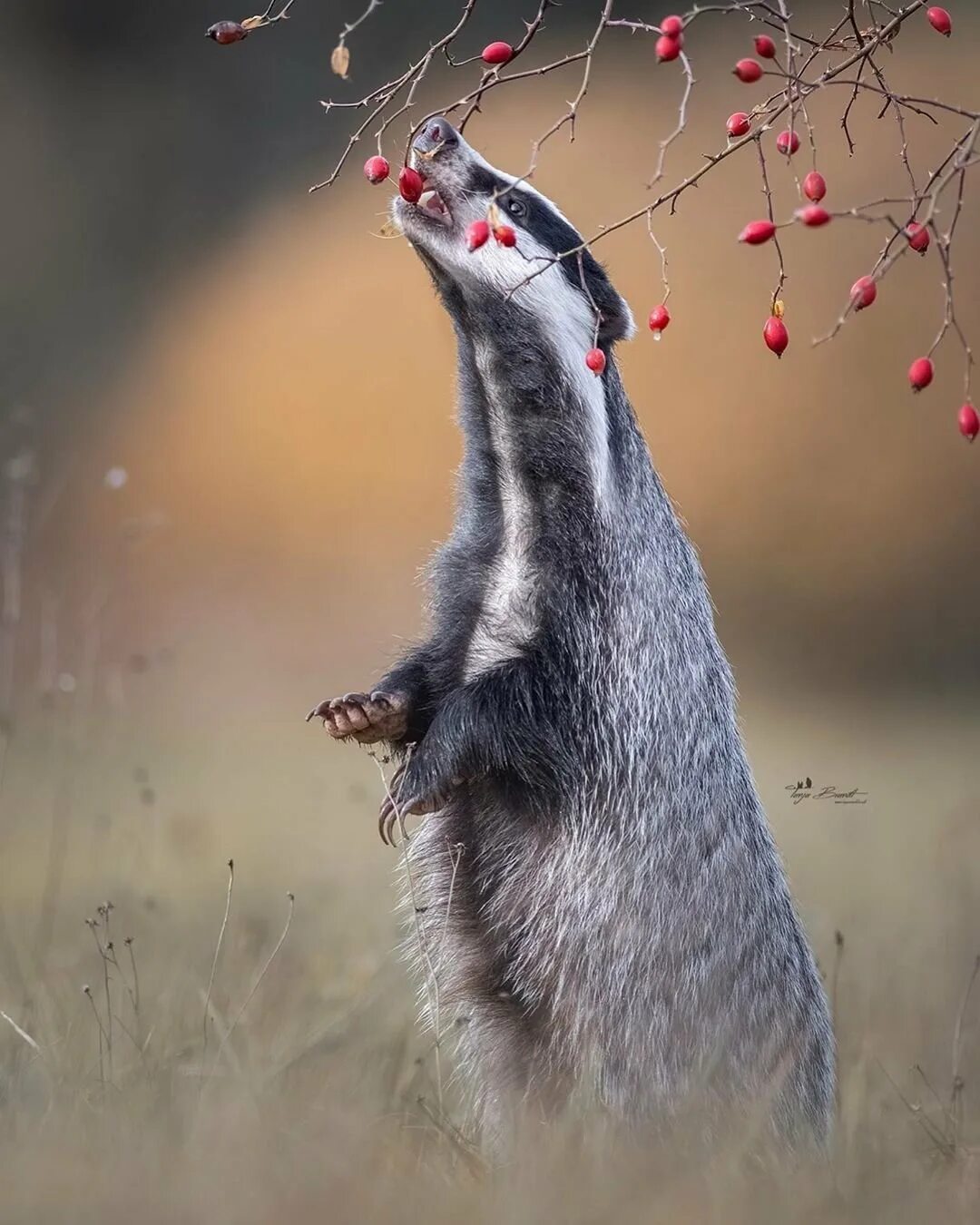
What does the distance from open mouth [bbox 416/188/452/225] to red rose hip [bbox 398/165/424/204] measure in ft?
0.74

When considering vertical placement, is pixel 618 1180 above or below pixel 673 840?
below

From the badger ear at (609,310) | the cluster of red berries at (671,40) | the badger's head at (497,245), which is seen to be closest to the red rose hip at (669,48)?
the cluster of red berries at (671,40)

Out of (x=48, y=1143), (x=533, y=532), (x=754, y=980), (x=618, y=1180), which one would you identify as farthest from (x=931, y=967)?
(x=48, y=1143)

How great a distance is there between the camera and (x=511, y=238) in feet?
6.35

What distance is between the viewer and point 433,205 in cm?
250

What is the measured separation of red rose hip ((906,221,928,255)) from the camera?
1.79 metres

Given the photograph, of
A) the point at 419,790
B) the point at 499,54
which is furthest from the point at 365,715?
the point at 499,54

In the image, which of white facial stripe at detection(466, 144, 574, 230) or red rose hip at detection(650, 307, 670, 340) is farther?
white facial stripe at detection(466, 144, 574, 230)

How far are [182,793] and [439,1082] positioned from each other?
2.77 metres

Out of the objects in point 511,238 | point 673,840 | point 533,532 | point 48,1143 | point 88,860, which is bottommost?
point 48,1143

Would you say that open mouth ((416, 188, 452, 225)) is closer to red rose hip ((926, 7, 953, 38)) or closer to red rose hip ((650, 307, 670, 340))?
red rose hip ((650, 307, 670, 340))

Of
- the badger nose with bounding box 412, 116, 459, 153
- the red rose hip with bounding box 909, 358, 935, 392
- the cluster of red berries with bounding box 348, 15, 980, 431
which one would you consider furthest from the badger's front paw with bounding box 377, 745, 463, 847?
the red rose hip with bounding box 909, 358, 935, 392

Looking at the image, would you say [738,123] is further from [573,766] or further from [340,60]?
[573,766]

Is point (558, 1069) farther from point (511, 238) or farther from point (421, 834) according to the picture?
point (511, 238)
